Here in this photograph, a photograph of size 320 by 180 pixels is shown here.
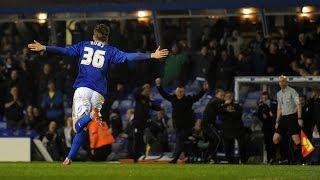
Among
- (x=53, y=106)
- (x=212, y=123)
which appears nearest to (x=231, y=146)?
(x=212, y=123)

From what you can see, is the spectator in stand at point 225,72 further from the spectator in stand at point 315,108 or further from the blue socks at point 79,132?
the blue socks at point 79,132

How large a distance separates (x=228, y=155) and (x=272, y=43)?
367 centimetres

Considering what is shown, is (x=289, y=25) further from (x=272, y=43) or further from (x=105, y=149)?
(x=105, y=149)

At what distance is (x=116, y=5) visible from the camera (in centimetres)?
2373

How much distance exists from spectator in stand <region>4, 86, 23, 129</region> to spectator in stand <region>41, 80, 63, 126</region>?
74 centimetres

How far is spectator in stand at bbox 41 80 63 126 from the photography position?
79.1 ft

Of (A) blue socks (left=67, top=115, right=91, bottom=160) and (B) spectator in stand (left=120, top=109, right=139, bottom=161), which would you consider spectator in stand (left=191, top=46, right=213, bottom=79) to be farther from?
(A) blue socks (left=67, top=115, right=91, bottom=160)

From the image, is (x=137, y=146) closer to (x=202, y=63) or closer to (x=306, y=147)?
(x=202, y=63)

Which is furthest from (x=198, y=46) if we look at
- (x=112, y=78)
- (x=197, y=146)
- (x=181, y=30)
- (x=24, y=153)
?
(x=24, y=153)

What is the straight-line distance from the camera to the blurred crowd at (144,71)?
72.6 feet

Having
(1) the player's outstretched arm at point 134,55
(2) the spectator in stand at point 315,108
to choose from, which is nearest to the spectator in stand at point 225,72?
(2) the spectator in stand at point 315,108

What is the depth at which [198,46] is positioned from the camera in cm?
2484

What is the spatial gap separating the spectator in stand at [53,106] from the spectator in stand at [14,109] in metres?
0.74

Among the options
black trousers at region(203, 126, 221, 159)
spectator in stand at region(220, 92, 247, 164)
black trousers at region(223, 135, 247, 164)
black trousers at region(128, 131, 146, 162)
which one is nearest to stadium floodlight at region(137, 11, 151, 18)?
black trousers at region(128, 131, 146, 162)
